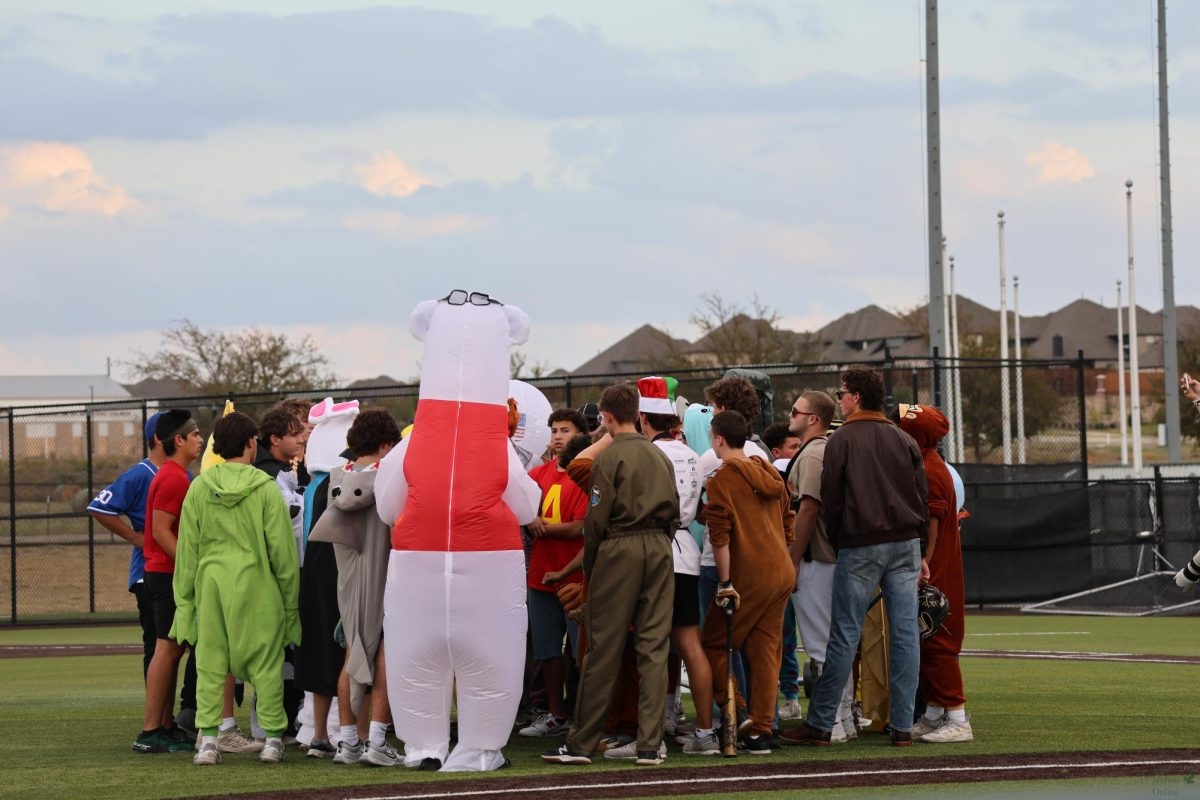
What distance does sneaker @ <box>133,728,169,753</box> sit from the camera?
8.80m

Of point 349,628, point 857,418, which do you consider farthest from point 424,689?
point 857,418

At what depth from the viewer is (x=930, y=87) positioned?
67.0 ft

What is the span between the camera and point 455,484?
7957mm

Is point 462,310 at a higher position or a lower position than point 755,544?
higher

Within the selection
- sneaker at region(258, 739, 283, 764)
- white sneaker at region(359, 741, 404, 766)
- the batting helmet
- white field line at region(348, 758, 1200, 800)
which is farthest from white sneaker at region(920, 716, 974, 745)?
sneaker at region(258, 739, 283, 764)

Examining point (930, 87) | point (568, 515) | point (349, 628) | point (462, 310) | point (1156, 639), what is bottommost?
point (1156, 639)

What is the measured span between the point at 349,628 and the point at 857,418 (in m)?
2.99

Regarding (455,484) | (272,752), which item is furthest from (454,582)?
(272,752)

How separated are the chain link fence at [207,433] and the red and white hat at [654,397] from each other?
224 cm

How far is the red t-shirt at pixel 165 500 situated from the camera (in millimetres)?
8875

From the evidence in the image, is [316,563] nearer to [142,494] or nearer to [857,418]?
[142,494]

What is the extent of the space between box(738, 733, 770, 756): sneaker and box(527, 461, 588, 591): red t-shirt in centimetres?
138

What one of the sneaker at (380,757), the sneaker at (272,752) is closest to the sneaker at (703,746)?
the sneaker at (380,757)

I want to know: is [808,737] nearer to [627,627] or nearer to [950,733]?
[950,733]
